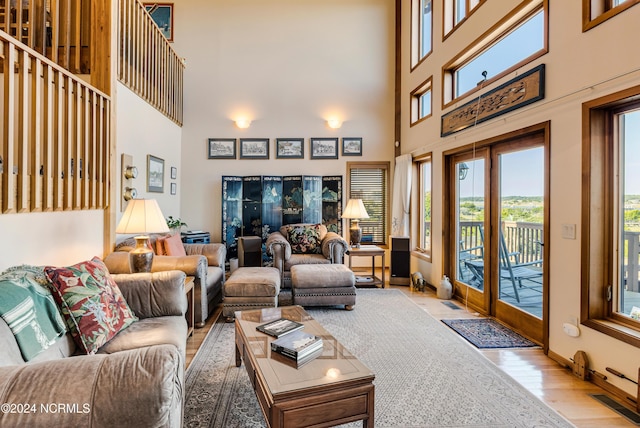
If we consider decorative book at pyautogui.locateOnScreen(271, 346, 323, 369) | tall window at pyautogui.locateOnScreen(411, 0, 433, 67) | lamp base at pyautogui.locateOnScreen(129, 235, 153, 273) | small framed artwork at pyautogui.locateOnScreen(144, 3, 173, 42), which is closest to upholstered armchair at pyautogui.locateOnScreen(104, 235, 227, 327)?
lamp base at pyautogui.locateOnScreen(129, 235, 153, 273)

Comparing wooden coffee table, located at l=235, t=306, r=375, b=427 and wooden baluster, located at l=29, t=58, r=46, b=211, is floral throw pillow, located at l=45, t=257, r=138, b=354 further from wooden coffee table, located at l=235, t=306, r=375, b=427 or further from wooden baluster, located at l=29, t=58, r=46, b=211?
wooden coffee table, located at l=235, t=306, r=375, b=427

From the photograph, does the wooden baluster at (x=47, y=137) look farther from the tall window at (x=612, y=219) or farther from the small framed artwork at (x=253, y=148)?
the tall window at (x=612, y=219)

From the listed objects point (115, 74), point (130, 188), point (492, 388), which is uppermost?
point (115, 74)

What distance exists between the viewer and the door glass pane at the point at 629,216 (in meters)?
2.18

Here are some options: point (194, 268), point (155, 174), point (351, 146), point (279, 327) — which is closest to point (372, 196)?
point (351, 146)

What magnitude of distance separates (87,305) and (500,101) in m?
3.79

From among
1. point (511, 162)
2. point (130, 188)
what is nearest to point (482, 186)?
point (511, 162)

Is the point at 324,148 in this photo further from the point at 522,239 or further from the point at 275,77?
the point at 522,239

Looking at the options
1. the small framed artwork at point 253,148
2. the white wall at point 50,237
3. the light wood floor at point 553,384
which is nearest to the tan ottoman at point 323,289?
the light wood floor at point 553,384

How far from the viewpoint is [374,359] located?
266 cm

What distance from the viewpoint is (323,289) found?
152 inches

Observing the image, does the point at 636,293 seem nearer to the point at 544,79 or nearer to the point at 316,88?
the point at 544,79

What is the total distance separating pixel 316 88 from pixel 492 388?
5321 mm

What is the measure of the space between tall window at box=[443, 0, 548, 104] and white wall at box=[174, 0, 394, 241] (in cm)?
190
